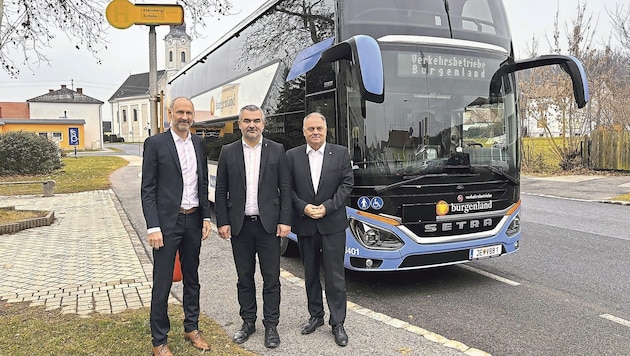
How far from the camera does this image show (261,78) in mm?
8039

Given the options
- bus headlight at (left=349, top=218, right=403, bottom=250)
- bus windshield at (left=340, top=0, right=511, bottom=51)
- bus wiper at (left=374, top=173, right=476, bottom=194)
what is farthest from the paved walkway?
bus windshield at (left=340, top=0, right=511, bottom=51)

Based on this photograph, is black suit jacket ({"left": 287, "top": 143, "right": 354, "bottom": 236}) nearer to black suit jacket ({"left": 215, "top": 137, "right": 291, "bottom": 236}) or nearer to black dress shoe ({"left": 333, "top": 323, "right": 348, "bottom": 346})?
black suit jacket ({"left": 215, "top": 137, "right": 291, "bottom": 236})

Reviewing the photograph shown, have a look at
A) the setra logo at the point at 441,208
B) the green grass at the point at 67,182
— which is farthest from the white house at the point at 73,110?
the setra logo at the point at 441,208

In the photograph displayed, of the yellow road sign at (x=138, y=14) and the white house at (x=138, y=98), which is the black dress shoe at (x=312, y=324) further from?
the white house at (x=138, y=98)

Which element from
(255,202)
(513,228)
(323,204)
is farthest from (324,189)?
(513,228)

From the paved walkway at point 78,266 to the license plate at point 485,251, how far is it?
330 cm

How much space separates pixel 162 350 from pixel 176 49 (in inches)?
3445

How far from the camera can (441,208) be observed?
5.52 metres

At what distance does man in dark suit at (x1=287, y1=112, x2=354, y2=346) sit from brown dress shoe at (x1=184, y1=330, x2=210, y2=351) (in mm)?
1057

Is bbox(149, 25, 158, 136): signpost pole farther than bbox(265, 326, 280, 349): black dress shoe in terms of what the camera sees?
Yes

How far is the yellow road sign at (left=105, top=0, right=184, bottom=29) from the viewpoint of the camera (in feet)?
20.2

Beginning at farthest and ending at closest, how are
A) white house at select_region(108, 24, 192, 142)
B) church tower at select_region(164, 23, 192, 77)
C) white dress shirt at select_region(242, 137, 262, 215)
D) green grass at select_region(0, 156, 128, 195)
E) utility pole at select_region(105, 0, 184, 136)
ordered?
1. white house at select_region(108, 24, 192, 142)
2. church tower at select_region(164, 23, 192, 77)
3. green grass at select_region(0, 156, 128, 195)
4. utility pole at select_region(105, 0, 184, 136)
5. white dress shirt at select_region(242, 137, 262, 215)

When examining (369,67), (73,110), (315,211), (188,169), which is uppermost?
(73,110)

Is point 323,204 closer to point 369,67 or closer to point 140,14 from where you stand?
point 369,67
